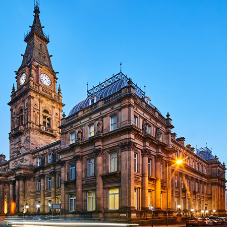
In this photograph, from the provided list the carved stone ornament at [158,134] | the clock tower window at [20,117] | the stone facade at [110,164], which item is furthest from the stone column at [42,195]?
the carved stone ornament at [158,134]

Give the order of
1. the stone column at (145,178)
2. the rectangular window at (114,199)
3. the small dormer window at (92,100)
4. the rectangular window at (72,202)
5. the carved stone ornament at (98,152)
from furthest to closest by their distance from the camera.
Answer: the small dormer window at (92,100)
the rectangular window at (72,202)
the carved stone ornament at (98,152)
the stone column at (145,178)
the rectangular window at (114,199)

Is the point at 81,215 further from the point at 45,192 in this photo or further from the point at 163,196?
the point at 45,192

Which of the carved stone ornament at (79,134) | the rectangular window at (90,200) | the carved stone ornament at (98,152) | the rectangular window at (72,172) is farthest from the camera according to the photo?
the rectangular window at (72,172)

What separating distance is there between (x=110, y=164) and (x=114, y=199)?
4489 millimetres

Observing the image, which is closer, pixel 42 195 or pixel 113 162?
pixel 113 162

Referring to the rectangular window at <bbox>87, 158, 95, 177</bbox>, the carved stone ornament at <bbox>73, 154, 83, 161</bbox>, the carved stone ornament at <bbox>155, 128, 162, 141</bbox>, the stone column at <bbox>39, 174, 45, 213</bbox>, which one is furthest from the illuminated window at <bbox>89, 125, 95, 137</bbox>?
the stone column at <bbox>39, 174, 45, 213</bbox>

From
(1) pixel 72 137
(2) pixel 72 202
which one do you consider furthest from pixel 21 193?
(1) pixel 72 137

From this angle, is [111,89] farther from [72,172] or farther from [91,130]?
[72,172]

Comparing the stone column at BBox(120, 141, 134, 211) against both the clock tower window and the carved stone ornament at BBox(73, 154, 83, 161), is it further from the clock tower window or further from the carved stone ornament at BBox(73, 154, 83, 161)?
the clock tower window

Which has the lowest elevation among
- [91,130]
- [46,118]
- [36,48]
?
[91,130]

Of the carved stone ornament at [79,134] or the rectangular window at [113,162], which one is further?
the carved stone ornament at [79,134]

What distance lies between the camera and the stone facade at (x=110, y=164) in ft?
111

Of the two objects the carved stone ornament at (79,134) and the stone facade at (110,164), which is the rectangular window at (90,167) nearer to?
the stone facade at (110,164)

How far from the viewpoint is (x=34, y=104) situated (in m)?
67.6
